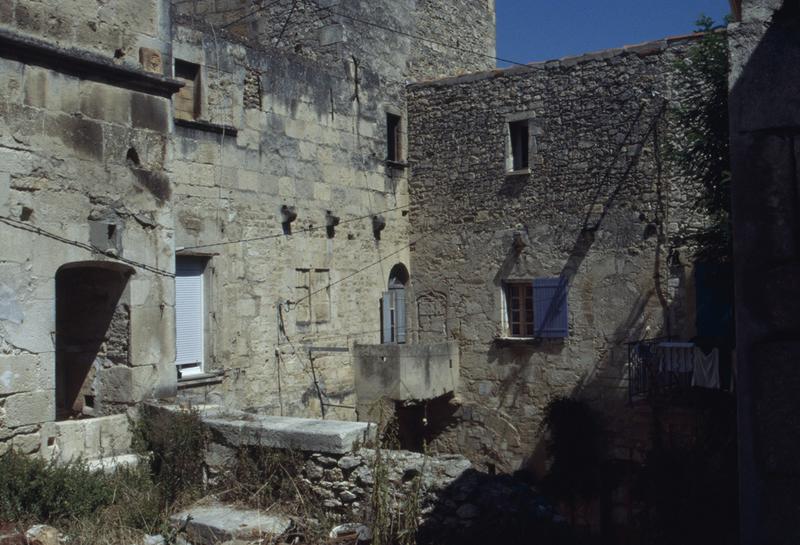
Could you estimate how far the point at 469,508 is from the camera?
5465 mm

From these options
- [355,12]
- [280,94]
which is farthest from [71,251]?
[355,12]

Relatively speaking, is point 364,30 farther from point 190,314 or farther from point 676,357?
point 676,357

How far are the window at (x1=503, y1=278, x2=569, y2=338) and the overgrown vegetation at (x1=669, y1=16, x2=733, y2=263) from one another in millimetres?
2265

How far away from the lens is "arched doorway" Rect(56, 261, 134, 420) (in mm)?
7625

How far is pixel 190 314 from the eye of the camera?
36.2 ft

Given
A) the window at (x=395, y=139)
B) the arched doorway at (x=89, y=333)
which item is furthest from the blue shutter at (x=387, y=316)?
the arched doorway at (x=89, y=333)

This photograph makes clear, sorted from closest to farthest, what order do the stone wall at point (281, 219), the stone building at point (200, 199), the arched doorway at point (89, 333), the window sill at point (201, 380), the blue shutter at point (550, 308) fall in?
1. the stone building at point (200, 199)
2. the arched doorway at point (89, 333)
3. the window sill at point (201, 380)
4. the stone wall at point (281, 219)
5. the blue shutter at point (550, 308)

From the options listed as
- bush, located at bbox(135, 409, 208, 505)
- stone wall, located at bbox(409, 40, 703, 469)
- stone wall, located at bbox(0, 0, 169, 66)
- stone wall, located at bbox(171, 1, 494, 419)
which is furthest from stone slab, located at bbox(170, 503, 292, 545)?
stone wall, located at bbox(409, 40, 703, 469)

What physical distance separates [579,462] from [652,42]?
6665 millimetres

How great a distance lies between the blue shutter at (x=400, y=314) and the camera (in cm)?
1461

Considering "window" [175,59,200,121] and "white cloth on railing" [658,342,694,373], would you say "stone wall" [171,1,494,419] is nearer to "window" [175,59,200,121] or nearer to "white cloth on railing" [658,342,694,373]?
"window" [175,59,200,121]

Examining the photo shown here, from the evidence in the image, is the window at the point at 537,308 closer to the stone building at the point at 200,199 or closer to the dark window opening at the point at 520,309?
the dark window opening at the point at 520,309

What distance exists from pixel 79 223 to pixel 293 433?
2.65 meters

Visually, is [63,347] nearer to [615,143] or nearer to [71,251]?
[71,251]
